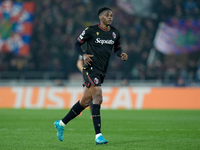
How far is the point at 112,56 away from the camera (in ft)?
71.8

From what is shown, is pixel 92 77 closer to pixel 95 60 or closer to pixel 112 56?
pixel 95 60

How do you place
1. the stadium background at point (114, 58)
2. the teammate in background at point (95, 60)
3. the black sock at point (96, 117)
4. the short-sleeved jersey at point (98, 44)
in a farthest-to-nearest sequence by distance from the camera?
the stadium background at point (114, 58) < the short-sleeved jersey at point (98, 44) < the teammate in background at point (95, 60) < the black sock at point (96, 117)

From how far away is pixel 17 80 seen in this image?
2148cm

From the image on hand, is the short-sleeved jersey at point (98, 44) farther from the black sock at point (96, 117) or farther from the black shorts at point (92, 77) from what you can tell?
the black sock at point (96, 117)

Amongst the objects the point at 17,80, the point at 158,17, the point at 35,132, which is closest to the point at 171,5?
the point at 158,17

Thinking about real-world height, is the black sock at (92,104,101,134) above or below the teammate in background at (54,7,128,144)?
below

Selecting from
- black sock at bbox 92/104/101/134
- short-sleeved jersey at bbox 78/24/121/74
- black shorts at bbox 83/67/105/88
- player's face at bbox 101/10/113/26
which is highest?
player's face at bbox 101/10/113/26

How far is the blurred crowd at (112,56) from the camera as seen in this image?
68.8 feet

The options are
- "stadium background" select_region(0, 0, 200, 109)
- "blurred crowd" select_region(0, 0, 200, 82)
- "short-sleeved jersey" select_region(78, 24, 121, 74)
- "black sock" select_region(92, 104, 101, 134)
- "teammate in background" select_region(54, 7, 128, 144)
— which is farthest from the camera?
"blurred crowd" select_region(0, 0, 200, 82)

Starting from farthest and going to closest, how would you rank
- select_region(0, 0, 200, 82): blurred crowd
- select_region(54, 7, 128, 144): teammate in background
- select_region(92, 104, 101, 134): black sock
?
1. select_region(0, 0, 200, 82): blurred crowd
2. select_region(54, 7, 128, 144): teammate in background
3. select_region(92, 104, 101, 134): black sock

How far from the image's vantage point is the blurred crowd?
68.8 feet

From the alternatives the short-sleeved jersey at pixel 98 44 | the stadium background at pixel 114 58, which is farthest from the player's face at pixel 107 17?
the stadium background at pixel 114 58

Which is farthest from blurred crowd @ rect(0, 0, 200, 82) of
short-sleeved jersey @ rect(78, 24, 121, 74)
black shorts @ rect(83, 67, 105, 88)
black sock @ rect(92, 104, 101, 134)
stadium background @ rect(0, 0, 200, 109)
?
black sock @ rect(92, 104, 101, 134)

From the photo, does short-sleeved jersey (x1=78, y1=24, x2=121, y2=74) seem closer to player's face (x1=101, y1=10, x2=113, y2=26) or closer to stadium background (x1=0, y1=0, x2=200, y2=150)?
player's face (x1=101, y1=10, x2=113, y2=26)
